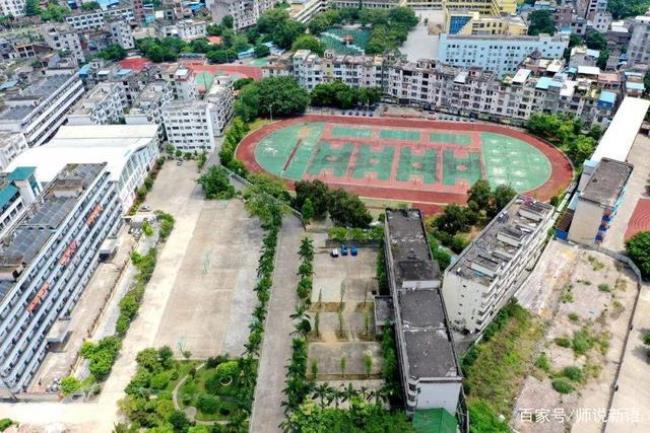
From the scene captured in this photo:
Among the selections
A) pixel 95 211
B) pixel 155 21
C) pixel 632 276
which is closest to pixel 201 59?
pixel 155 21

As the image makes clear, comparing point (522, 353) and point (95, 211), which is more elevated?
point (95, 211)

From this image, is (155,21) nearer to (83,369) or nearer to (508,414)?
(83,369)

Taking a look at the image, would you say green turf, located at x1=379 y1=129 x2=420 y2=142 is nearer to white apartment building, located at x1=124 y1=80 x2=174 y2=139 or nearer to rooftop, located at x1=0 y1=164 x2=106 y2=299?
white apartment building, located at x1=124 y1=80 x2=174 y2=139

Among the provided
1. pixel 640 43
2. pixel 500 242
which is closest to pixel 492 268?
pixel 500 242

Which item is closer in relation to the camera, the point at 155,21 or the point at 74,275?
the point at 74,275

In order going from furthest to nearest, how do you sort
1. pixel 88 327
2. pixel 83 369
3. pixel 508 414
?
pixel 88 327, pixel 83 369, pixel 508 414

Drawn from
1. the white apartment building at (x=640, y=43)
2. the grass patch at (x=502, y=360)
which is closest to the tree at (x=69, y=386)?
the grass patch at (x=502, y=360)

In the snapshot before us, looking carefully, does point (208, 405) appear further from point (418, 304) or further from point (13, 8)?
point (13, 8)
